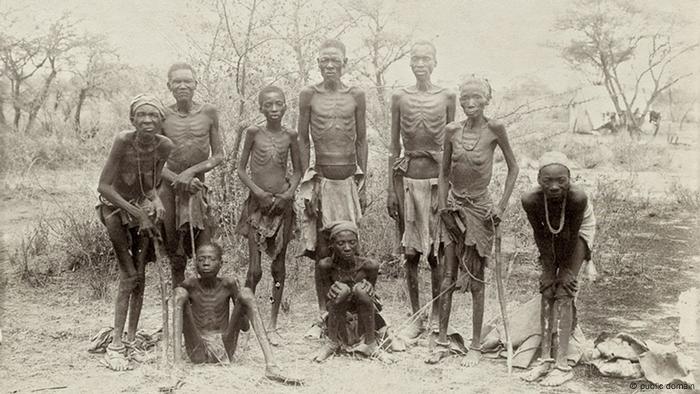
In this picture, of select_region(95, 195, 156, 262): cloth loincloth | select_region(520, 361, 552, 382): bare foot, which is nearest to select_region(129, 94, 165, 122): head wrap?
select_region(95, 195, 156, 262): cloth loincloth

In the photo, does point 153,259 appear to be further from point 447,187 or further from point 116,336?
point 447,187

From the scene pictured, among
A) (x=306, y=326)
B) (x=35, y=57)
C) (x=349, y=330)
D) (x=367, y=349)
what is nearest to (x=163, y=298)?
(x=349, y=330)

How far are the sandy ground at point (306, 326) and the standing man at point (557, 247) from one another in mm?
178

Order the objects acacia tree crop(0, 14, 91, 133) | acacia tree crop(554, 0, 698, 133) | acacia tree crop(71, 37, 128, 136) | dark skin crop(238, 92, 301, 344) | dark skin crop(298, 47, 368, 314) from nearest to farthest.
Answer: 1. dark skin crop(238, 92, 301, 344)
2. dark skin crop(298, 47, 368, 314)
3. acacia tree crop(0, 14, 91, 133)
4. acacia tree crop(71, 37, 128, 136)
5. acacia tree crop(554, 0, 698, 133)

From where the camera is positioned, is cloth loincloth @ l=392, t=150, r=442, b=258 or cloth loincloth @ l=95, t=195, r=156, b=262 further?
cloth loincloth @ l=392, t=150, r=442, b=258

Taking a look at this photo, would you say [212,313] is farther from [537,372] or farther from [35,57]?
[35,57]

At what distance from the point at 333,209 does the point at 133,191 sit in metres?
1.26

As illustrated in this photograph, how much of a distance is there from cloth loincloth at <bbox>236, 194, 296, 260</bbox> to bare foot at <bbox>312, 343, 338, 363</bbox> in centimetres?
71

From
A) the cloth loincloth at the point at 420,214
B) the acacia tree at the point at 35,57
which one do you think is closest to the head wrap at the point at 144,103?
the cloth loincloth at the point at 420,214

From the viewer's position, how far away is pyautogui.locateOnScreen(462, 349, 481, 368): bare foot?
14.0ft

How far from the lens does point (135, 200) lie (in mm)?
4250

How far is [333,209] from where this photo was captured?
4.76 metres

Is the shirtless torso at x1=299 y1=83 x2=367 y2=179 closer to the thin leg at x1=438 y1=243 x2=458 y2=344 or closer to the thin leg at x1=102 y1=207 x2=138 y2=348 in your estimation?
the thin leg at x1=438 y1=243 x2=458 y2=344

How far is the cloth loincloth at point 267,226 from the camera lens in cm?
465
